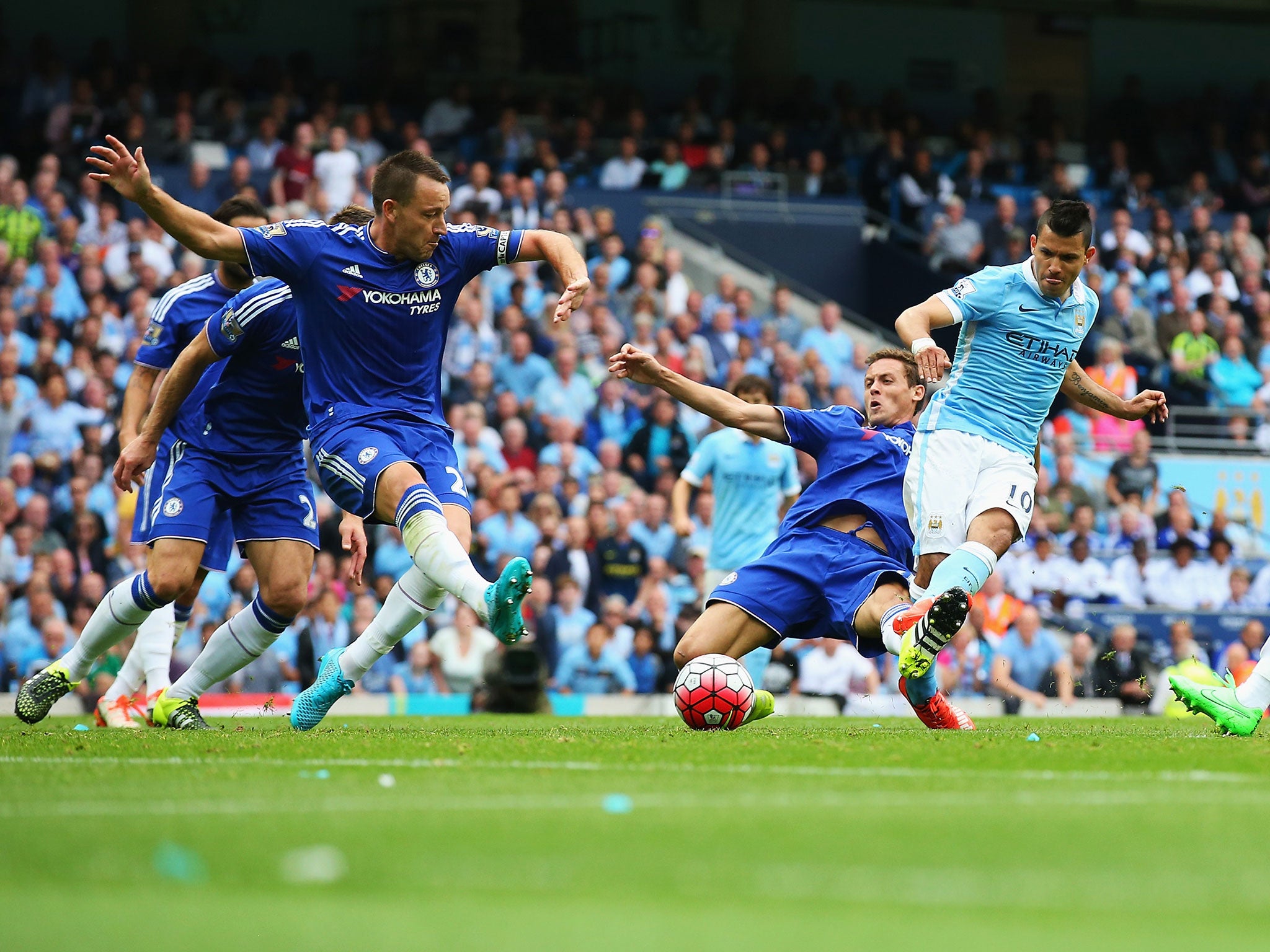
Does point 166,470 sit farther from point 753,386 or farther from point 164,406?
point 753,386

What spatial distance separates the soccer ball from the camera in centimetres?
830

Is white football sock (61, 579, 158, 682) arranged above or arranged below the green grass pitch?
below

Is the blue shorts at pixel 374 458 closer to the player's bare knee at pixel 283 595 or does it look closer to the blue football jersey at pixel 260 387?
the blue football jersey at pixel 260 387

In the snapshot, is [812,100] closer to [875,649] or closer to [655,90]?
[655,90]

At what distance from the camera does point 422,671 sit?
15352 mm

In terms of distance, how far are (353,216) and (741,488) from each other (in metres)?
5.14

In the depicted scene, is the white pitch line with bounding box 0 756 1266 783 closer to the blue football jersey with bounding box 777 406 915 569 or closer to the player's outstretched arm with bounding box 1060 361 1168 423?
the blue football jersey with bounding box 777 406 915 569

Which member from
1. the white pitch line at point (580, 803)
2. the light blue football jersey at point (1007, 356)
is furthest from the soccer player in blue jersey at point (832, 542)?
the white pitch line at point (580, 803)

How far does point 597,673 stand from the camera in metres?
15.6

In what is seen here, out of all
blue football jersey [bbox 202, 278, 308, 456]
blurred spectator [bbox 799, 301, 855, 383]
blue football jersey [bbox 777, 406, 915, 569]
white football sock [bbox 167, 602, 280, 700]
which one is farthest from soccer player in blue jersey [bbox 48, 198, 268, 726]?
blurred spectator [bbox 799, 301, 855, 383]

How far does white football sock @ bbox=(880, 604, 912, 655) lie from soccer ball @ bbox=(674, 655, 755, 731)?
0.67m

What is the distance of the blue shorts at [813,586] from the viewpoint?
879 cm

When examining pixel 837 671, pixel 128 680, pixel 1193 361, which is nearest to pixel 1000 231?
pixel 1193 361

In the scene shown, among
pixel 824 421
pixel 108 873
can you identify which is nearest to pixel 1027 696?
pixel 824 421
